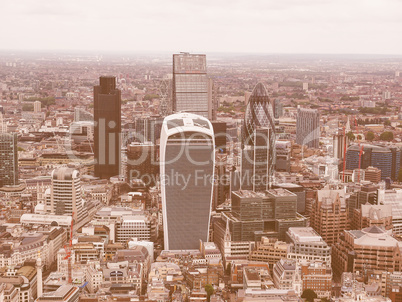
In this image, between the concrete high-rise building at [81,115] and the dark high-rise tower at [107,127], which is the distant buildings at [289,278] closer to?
the dark high-rise tower at [107,127]

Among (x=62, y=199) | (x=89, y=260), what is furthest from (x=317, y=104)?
(x=89, y=260)

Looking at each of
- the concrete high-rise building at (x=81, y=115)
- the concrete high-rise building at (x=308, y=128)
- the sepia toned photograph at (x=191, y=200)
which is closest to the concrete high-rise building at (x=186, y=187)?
the sepia toned photograph at (x=191, y=200)

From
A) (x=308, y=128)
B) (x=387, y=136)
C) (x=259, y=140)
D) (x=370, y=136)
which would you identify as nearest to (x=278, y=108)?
(x=308, y=128)

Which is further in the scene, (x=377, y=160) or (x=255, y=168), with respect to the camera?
(x=377, y=160)

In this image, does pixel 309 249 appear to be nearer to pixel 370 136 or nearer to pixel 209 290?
pixel 209 290

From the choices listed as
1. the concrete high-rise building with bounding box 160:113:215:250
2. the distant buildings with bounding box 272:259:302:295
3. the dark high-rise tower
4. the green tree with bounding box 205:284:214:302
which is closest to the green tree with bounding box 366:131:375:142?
the dark high-rise tower
